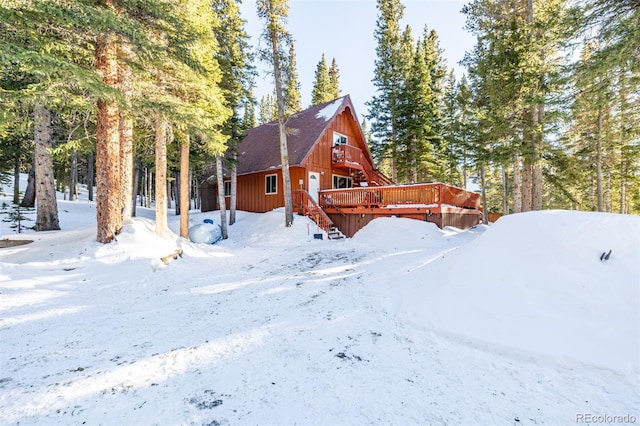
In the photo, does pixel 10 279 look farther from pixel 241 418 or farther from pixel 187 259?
pixel 241 418

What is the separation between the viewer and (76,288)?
523 cm

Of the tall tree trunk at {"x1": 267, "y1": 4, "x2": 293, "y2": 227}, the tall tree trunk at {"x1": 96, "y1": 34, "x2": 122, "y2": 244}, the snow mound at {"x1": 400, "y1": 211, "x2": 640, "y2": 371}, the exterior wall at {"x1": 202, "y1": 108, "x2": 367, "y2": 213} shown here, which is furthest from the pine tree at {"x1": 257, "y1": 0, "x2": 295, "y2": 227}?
the snow mound at {"x1": 400, "y1": 211, "x2": 640, "y2": 371}

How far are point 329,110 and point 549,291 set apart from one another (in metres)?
15.5

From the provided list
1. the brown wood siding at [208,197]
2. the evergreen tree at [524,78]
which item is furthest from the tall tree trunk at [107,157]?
the brown wood siding at [208,197]

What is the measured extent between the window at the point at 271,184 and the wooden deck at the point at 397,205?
2.72m

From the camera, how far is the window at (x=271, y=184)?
632 inches

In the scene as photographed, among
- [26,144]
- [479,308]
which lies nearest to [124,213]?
[479,308]

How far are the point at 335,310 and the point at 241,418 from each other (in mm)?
2406

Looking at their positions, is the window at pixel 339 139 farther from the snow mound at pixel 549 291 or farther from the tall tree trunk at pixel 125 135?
the snow mound at pixel 549 291

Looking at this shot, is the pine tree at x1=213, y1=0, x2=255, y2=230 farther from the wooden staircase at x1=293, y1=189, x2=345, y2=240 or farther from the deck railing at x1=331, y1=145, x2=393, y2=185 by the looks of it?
the deck railing at x1=331, y1=145, x2=393, y2=185

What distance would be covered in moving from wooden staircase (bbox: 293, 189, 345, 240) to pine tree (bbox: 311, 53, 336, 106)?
49.3 ft

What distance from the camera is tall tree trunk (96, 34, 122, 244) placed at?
6.84 m

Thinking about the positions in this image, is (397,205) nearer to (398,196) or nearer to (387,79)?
(398,196)

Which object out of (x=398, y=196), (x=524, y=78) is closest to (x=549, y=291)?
(x=398, y=196)
